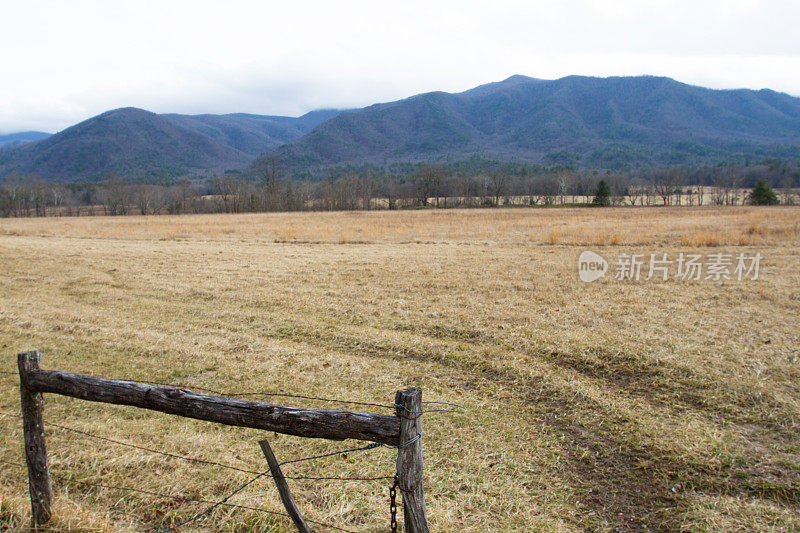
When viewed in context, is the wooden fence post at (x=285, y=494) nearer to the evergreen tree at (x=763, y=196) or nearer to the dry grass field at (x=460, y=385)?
the dry grass field at (x=460, y=385)

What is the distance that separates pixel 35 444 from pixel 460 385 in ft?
18.9

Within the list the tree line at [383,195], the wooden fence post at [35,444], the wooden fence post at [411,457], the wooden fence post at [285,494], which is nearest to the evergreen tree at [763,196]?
the tree line at [383,195]

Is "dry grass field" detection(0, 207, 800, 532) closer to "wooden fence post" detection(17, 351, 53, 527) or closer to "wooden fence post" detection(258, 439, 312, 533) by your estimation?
"wooden fence post" detection(17, 351, 53, 527)

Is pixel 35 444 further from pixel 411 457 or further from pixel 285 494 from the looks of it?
pixel 411 457

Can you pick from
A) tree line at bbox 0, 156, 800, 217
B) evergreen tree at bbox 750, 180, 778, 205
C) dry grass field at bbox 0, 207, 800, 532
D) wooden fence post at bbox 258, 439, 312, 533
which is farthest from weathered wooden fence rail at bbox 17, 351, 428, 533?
tree line at bbox 0, 156, 800, 217

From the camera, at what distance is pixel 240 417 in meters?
3.36

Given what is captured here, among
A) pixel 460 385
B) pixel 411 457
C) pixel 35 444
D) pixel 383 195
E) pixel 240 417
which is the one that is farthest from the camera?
pixel 383 195

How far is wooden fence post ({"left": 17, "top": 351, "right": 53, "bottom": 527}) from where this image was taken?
3.78 meters

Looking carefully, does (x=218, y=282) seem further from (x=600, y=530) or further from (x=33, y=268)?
(x=600, y=530)

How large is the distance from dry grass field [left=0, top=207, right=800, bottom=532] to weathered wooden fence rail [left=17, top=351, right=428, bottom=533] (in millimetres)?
719

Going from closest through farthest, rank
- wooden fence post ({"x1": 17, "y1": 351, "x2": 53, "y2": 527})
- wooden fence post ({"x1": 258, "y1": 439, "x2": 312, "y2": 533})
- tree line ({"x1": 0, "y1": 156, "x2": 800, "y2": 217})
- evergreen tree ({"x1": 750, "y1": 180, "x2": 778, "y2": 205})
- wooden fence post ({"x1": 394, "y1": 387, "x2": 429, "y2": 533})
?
1. wooden fence post ({"x1": 394, "y1": 387, "x2": 429, "y2": 533})
2. wooden fence post ({"x1": 258, "y1": 439, "x2": 312, "y2": 533})
3. wooden fence post ({"x1": 17, "y1": 351, "x2": 53, "y2": 527})
4. evergreen tree ({"x1": 750, "y1": 180, "x2": 778, "y2": 205})
5. tree line ({"x1": 0, "y1": 156, "x2": 800, "y2": 217})

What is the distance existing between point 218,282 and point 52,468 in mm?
11441

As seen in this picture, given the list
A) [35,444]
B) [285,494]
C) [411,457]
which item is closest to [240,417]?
[285,494]

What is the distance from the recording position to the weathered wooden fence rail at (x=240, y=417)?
3016 mm
